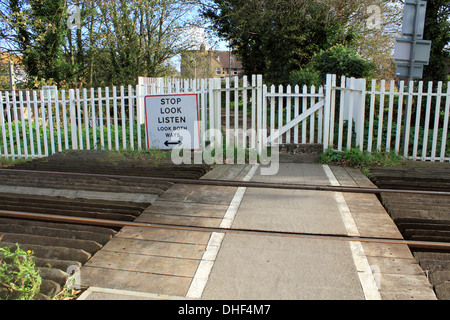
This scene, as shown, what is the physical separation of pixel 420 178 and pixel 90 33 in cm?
1797

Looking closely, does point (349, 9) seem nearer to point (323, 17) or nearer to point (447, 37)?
point (323, 17)

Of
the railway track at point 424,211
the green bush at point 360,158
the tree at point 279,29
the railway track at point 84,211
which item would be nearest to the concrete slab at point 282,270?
the railway track at point 84,211

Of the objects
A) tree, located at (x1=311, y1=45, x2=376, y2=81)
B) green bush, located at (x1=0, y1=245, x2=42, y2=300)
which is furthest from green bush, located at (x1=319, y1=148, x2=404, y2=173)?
green bush, located at (x1=0, y1=245, x2=42, y2=300)

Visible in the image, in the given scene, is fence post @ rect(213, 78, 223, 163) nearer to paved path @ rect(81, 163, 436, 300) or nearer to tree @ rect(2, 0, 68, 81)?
paved path @ rect(81, 163, 436, 300)

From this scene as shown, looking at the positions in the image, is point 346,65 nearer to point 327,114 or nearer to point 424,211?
point 327,114

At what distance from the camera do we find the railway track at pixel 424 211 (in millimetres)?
3299

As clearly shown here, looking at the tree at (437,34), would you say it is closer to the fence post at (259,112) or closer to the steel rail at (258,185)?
the fence post at (259,112)

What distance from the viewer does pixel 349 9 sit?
49.7 feet

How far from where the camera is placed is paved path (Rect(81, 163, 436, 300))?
2.95 metres

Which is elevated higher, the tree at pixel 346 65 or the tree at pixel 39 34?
the tree at pixel 39 34

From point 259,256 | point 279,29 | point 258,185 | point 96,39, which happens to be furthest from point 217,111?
point 96,39

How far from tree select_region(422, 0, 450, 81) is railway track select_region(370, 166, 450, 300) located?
455cm

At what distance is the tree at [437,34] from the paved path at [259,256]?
24.0 ft
